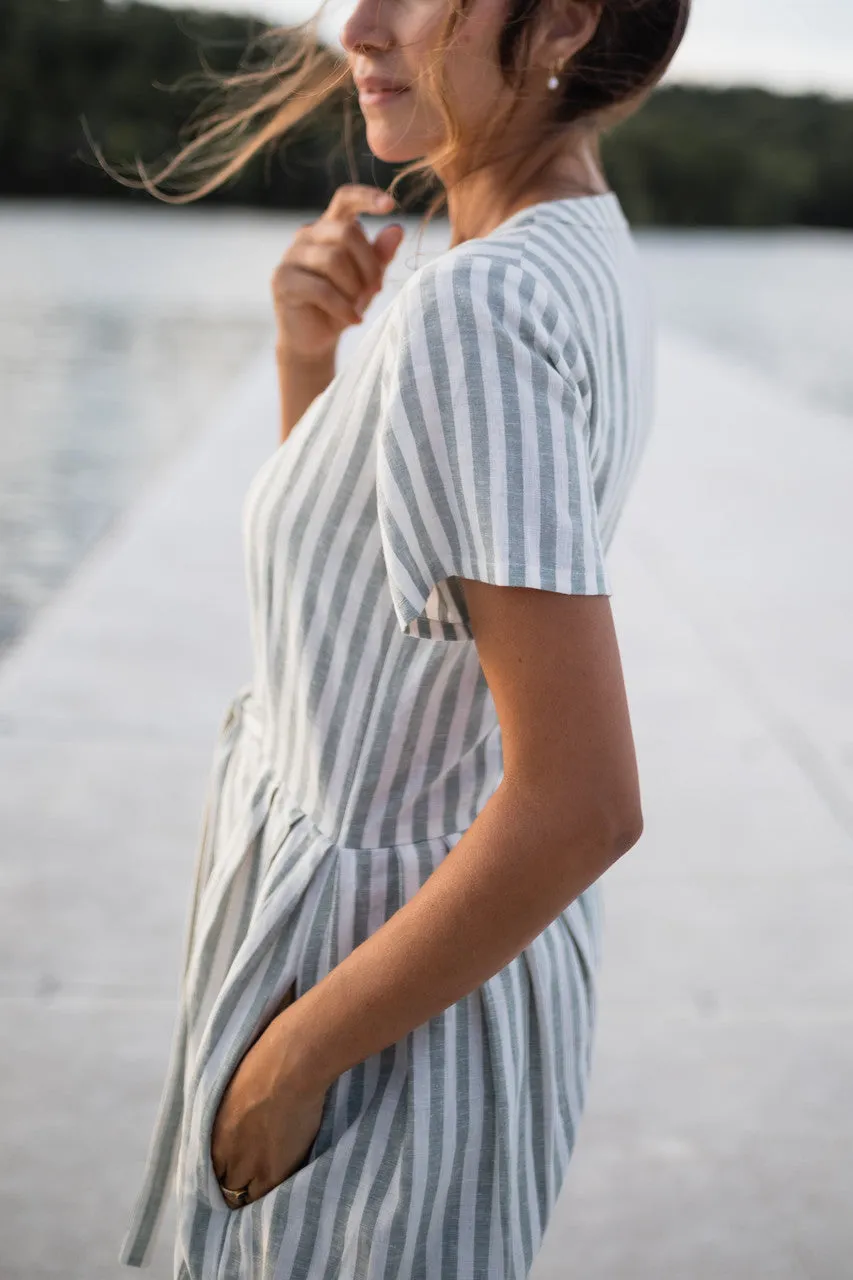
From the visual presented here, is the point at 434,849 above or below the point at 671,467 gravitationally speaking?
above

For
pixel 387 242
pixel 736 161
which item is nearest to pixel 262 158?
pixel 736 161

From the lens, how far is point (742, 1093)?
1.98 metres

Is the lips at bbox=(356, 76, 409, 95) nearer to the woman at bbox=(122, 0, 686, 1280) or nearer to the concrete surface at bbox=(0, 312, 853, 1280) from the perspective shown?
the woman at bbox=(122, 0, 686, 1280)

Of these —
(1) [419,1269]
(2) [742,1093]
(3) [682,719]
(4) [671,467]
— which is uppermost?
(1) [419,1269]

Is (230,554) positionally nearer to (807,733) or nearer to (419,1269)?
(807,733)

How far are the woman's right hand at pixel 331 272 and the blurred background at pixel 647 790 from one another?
4 centimetres

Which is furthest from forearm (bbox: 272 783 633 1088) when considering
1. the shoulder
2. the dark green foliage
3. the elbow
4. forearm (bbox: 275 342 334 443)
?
the dark green foliage

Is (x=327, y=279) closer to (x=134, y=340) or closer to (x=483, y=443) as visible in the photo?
(x=483, y=443)

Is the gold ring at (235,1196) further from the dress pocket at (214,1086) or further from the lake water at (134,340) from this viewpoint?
the lake water at (134,340)

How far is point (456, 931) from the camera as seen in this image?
2.28 feet

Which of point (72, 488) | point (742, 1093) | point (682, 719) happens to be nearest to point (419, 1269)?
point (742, 1093)

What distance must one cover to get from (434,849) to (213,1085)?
200 millimetres

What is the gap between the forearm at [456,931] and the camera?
0.68 m

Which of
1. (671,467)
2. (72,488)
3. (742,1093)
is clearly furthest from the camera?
(671,467)
